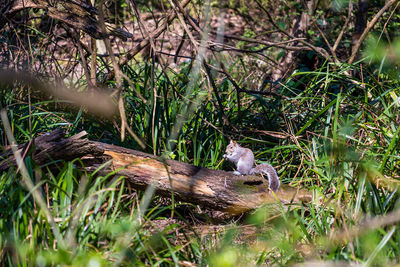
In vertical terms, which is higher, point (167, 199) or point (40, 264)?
point (40, 264)

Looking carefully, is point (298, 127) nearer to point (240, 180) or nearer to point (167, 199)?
point (240, 180)

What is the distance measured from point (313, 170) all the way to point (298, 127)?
0.85 m

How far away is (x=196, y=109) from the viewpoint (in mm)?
4602

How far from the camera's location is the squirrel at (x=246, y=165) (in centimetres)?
365

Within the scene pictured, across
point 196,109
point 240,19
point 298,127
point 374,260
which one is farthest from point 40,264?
point 240,19

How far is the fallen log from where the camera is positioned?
132 inches

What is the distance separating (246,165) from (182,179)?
2.21 ft

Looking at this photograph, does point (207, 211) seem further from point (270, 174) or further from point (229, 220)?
point (270, 174)

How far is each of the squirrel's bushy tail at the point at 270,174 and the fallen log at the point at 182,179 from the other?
0.06 m

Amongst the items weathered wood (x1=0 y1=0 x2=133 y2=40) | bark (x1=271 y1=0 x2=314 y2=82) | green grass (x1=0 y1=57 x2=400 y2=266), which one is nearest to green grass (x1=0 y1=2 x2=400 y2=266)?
green grass (x1=0 y1=57 x2=400 y2=266)

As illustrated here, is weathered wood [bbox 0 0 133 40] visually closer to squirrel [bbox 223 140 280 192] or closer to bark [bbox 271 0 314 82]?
squirrel [bbox 223 140 280 192]

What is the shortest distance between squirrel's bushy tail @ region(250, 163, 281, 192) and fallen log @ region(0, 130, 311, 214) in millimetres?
56

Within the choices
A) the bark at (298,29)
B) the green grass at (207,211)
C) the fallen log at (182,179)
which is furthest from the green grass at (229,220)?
the bark at (298,29)

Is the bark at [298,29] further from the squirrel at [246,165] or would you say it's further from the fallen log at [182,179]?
the fallen log at [182,179]
